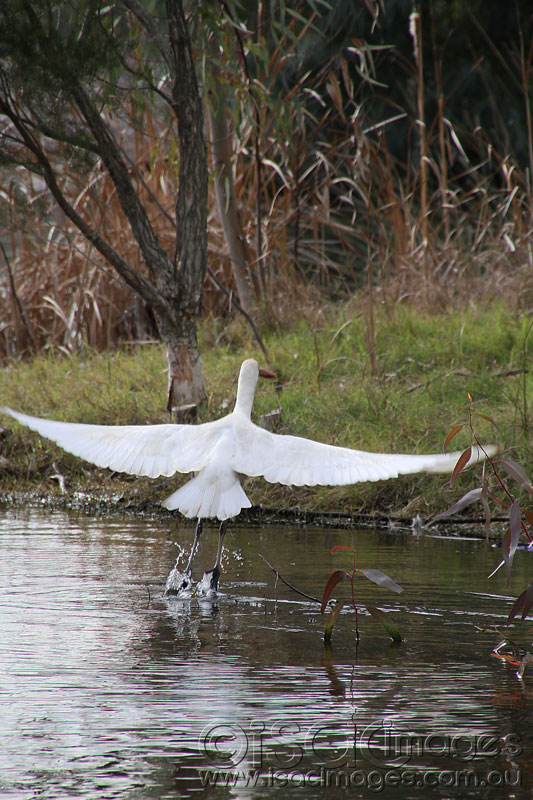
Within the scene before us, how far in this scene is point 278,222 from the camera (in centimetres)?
886

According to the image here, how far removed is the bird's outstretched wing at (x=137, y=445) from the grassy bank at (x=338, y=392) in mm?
1671

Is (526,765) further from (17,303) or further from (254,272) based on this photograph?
(17,303)

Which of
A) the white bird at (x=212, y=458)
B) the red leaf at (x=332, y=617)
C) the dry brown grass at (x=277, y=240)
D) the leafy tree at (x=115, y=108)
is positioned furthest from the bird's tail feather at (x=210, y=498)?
the dry brown grass at (x=277, y=240)

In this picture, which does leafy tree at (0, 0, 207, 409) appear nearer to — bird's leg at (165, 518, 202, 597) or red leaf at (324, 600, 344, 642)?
bird's leg at (165, 518, 202, 597)

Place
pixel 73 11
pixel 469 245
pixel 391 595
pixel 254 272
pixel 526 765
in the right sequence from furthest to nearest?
pixel 469 245
pixel 254 272
pixel 73 11
pixel 391 595
pixel 526 765

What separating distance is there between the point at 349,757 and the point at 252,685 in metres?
0.53

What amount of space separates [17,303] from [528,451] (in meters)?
5.17

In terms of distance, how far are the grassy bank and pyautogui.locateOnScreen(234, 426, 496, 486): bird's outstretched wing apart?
1.63m

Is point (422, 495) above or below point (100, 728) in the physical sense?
above

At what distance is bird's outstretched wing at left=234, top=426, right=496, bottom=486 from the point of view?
11.7 ft

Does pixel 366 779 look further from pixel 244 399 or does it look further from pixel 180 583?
pixel 244 399

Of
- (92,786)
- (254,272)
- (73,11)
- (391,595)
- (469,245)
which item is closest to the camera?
(92,786)

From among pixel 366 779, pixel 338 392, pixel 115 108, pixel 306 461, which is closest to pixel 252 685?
pixel 366 779

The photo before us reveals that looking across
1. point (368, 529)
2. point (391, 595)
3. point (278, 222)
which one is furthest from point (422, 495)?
point (278, 222)
